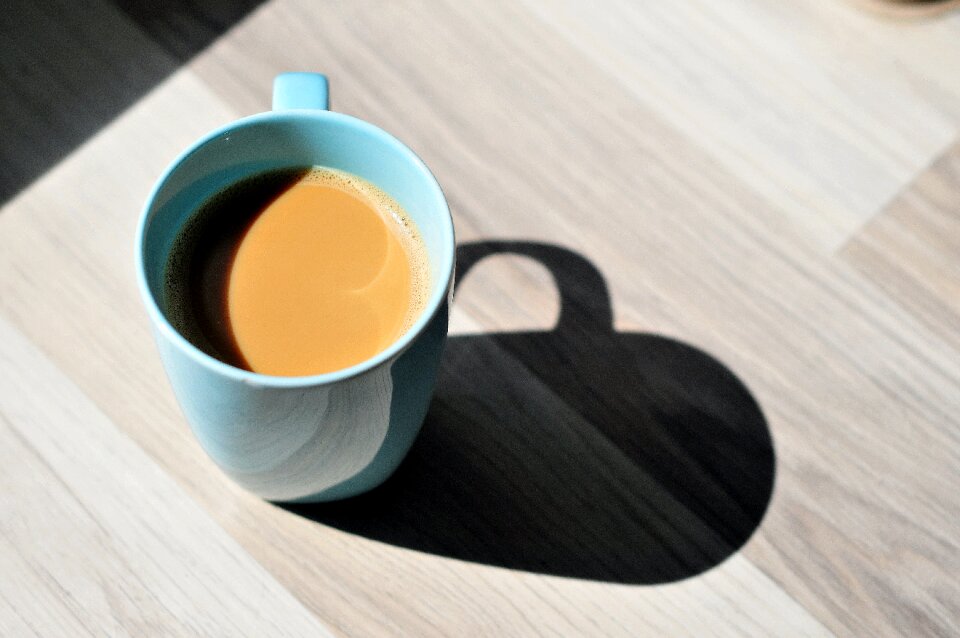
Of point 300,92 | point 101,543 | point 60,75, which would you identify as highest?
point 300,92

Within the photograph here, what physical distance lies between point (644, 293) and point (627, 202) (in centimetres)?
6

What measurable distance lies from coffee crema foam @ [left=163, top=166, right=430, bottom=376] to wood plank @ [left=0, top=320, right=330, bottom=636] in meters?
0.12

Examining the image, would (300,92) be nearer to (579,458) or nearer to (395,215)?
(395,215)

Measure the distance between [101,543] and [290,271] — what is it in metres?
0.18

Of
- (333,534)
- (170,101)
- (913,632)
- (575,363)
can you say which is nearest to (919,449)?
(913,632)

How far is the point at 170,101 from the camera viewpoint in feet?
2.00

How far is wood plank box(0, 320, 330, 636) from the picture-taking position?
1.54 ft

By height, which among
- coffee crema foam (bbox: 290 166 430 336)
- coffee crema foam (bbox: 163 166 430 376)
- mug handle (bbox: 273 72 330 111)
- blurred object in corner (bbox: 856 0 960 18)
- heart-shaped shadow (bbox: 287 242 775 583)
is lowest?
heart-shaped shadow (bbox: 287 242 775 583)

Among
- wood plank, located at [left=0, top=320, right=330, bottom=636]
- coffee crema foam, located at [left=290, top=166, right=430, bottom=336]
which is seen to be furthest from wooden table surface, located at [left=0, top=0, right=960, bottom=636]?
coffee crema foam, located at [left=290, top=166, right=430, bottom=336]

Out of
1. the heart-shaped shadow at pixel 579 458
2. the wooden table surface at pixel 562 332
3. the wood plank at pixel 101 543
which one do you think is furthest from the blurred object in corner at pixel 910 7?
the wood plank at pixel 101 543

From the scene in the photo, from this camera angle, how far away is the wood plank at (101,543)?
1.54ft

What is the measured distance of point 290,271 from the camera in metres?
0.45

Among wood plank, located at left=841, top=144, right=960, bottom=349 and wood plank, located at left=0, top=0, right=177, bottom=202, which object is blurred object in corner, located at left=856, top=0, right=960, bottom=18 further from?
wood plank, located at left=0, top=0, right=177, bottom=202

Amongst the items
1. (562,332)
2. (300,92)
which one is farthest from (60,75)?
(562,332)
